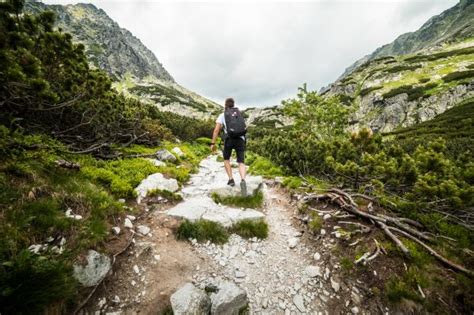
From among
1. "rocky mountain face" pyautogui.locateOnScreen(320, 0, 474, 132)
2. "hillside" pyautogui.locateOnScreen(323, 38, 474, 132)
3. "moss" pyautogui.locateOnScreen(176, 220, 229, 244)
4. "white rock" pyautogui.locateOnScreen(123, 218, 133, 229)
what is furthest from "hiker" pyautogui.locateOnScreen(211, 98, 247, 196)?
"rocky mountain face" pyautogui.locateOnScreen(320, 0, 474, 132)

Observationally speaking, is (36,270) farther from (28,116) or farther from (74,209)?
(28,116)

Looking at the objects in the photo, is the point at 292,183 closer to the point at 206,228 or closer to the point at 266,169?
the point at 266,169

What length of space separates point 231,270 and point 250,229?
1.27 m

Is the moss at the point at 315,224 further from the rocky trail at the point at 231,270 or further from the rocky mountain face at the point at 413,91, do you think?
the rocky mountain face at the point at 413,91

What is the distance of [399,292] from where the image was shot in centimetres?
346

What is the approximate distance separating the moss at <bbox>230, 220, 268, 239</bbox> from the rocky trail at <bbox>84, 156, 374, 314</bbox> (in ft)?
0.50

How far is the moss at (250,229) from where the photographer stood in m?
5.48

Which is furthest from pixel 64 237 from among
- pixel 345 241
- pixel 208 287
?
pixel 345 241

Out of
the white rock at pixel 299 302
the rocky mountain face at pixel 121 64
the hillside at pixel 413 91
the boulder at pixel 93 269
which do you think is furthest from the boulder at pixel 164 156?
the rocky mountain face at pixel 121 64

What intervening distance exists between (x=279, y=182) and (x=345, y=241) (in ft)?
14.1

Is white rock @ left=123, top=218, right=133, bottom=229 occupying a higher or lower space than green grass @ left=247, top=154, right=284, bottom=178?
lower

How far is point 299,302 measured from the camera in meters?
3.85

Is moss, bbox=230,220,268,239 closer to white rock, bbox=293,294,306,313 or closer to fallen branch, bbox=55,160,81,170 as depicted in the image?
white rock, bbox=293,294,306,313

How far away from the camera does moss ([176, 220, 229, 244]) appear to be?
5107 mm
